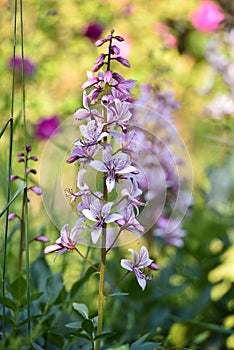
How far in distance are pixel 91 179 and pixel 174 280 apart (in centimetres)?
151

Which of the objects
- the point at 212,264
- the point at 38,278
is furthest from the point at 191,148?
the point at 38,278

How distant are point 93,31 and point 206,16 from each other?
1566 millimetres

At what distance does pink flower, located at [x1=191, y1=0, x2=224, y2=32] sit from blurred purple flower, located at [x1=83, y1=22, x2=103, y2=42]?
1.48 meters

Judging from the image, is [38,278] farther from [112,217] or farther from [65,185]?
[112,217]

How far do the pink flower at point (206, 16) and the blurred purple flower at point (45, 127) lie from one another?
1.94 metres

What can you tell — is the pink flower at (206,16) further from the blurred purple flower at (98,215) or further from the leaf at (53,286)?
the blurred purple flower at (98,215)

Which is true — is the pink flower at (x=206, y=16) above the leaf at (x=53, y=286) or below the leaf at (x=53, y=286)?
above

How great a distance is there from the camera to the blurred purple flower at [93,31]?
3.27 meters

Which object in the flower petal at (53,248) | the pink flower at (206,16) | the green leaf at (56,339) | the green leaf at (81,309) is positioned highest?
the pink flower at (206,16)

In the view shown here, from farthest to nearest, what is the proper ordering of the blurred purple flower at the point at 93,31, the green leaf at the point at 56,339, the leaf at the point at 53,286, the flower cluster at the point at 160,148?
the blurred purple flower at the point at 93,31 < the flower cluster at the point at 160,148 < the leaf at the point at 53,286 < the green leaf at the point at 56,339

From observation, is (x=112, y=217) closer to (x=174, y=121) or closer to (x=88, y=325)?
(x=88, y=325)

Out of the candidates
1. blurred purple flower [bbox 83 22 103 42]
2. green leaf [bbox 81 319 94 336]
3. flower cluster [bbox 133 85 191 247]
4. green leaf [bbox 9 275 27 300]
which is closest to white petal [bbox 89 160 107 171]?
green leaf [bbox 81 319 94 336]

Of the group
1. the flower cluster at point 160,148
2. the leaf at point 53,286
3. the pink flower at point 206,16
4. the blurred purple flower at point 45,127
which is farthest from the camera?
the pink flower at point 206,16

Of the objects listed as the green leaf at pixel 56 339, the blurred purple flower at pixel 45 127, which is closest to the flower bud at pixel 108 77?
the green leaf at pixel 56 339
